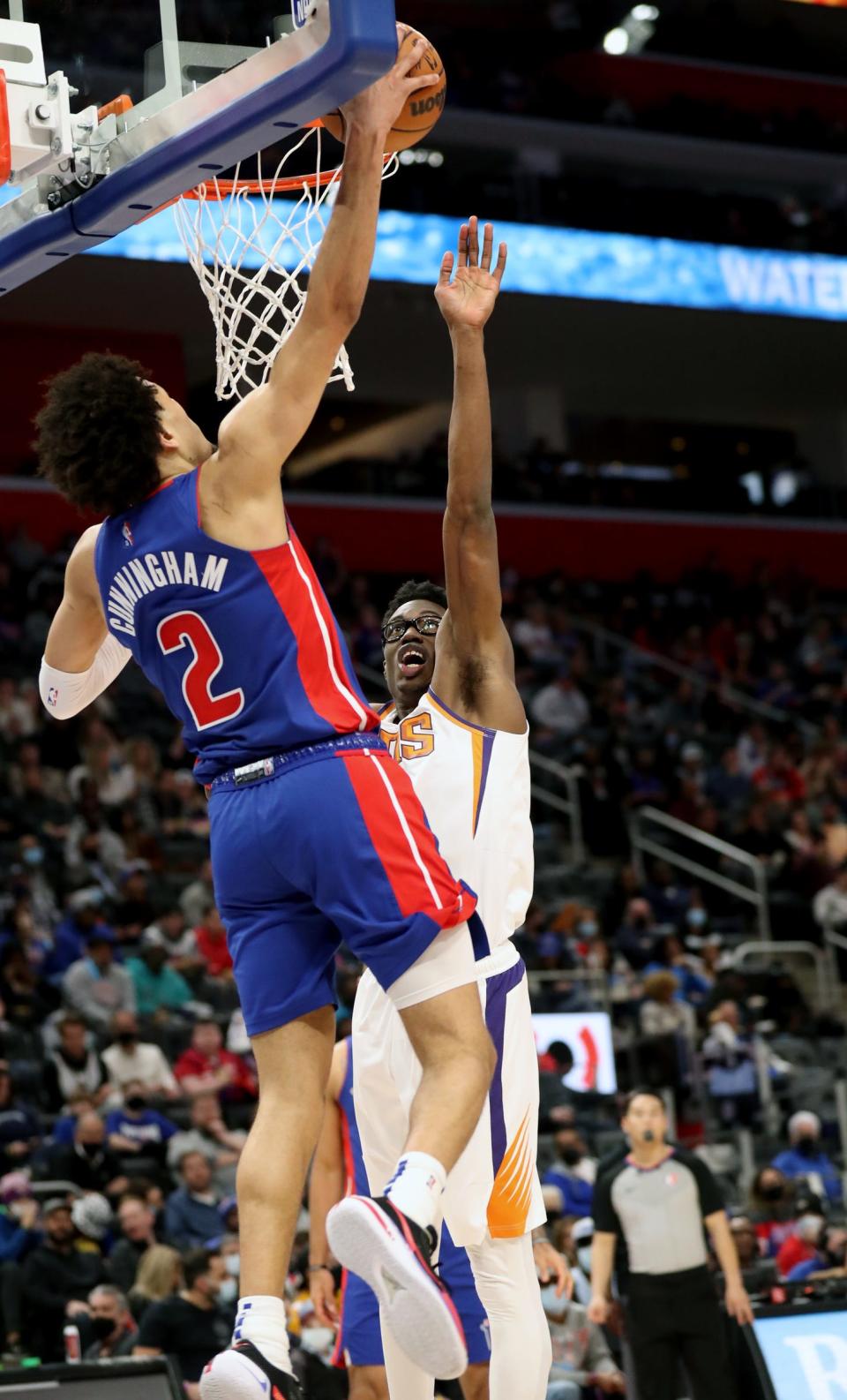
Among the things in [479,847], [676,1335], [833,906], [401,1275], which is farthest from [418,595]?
[833,906]

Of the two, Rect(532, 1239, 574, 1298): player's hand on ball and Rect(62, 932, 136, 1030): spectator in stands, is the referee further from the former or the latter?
Rect(62, 932, 136, 1030): spectator in stands

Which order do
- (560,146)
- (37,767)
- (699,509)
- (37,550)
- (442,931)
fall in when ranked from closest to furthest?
(442,931), (37,767), (37,550), (560,146), (699,509)

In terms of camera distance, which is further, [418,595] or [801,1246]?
[801,1246]

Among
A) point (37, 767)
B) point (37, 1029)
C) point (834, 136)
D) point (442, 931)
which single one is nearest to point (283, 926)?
point (442, 931)

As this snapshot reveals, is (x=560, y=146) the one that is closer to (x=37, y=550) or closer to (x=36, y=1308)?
(x=37, y=550)

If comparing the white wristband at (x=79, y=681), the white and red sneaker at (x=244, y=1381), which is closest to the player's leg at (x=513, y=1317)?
the white and red sneaker at (x=244, y=1381)

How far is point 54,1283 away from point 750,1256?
4238 millimetres

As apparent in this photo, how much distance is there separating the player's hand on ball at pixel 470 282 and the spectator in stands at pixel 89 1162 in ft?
24.4

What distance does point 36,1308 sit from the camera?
1022 cm

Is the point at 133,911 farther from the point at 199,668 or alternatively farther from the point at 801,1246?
the point at 199,668

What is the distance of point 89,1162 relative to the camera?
11.5 metres

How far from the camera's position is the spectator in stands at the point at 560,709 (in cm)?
2100

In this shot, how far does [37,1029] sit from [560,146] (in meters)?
15.8

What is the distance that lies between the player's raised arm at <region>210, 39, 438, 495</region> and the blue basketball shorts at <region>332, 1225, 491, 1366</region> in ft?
8.89
